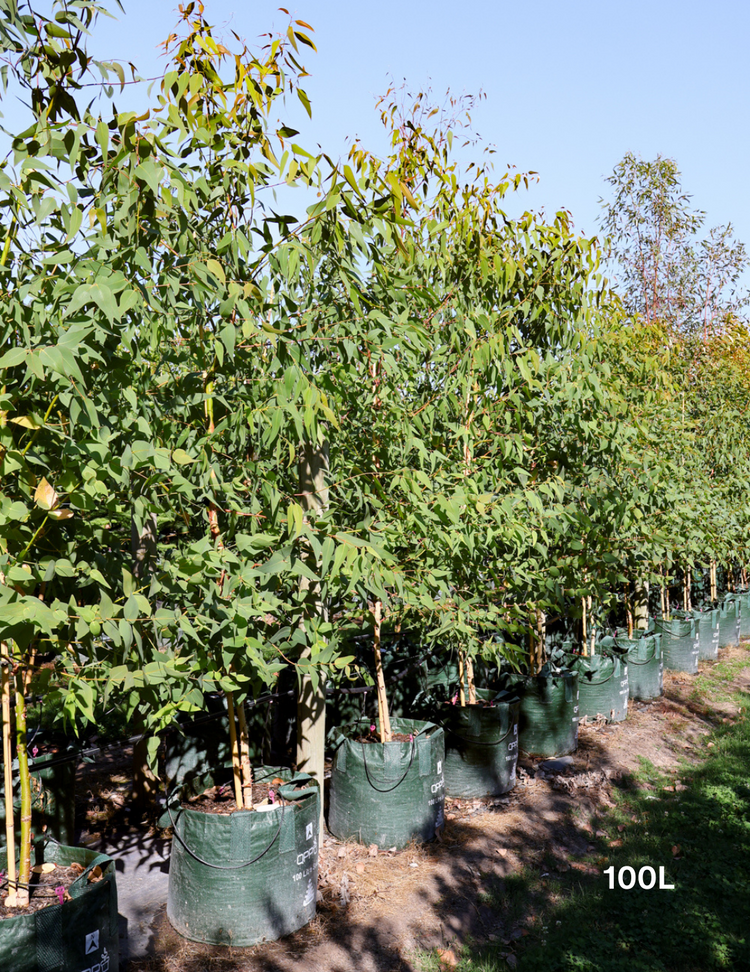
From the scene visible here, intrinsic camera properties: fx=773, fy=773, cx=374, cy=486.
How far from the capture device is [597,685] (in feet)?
27.5

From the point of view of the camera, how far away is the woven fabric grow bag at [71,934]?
2.85 metres

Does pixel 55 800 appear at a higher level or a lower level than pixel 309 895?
higher

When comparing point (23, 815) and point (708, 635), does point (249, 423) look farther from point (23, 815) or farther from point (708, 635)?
point (708, 635)

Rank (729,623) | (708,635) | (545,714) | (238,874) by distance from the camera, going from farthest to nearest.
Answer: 1. (729,623)
2. (708,635)
3. (545,714)
4. (238,874)

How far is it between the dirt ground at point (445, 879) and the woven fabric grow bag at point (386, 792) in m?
0.12

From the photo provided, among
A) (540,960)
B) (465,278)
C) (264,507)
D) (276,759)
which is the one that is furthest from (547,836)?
(465,278)

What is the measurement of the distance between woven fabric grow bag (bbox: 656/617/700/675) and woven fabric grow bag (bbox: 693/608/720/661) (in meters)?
0.83

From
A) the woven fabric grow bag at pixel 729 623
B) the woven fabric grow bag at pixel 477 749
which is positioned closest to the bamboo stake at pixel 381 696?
the woven fabric grow bag at pixel 477 749

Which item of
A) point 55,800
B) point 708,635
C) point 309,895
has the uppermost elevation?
point 55,800

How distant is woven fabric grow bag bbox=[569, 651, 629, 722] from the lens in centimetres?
840

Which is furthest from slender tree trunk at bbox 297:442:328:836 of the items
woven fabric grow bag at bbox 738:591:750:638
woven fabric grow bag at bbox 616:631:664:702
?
woven fabric grow bag at bbox 738:591:750:638

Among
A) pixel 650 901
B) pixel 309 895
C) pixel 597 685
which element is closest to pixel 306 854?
pixel 309 895

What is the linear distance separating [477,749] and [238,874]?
8.84ft

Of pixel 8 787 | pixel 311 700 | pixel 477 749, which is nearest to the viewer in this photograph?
pixel 8 787
